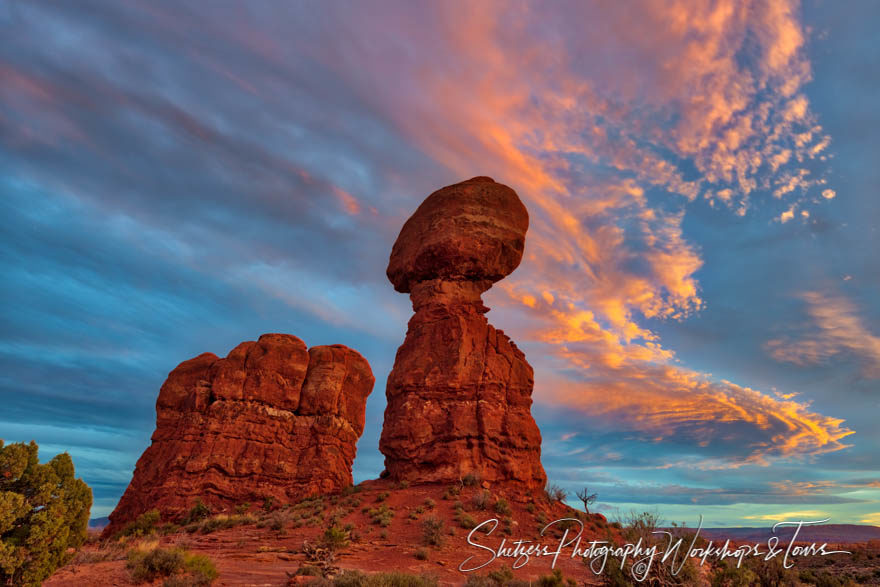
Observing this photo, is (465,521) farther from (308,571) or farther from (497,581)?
(308,571)

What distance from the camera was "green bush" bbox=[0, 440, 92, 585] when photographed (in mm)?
8242

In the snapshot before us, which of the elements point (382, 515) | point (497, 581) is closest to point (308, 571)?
point (497, 581)

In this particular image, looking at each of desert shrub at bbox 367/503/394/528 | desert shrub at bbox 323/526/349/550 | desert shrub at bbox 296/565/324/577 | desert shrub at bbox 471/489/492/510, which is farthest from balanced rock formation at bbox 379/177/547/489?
desert shrub at bbox 296/565/324/577

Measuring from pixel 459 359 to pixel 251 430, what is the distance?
16932 millimetres

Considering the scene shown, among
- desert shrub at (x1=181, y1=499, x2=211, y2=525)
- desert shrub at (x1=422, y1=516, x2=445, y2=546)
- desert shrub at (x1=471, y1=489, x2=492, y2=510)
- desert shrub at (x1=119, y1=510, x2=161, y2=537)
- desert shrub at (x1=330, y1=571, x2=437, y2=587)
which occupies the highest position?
desert shrub at (x1=471, y1=489, x2=492, y2=510)

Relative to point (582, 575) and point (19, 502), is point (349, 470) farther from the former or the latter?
point (19, 502)

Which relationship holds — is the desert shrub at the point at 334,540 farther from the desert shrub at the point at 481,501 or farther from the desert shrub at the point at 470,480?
the desert shrub at the point at 470,480

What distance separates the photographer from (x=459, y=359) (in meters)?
26.6

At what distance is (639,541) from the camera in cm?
1123

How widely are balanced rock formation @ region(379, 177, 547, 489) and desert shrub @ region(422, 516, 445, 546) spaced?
5.45m

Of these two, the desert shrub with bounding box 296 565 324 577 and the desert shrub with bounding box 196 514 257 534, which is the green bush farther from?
the desert shrub with bounding box 196 514 257 534

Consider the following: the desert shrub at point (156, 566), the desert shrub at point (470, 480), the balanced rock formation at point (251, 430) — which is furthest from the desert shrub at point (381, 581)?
the balanced rock formation at point (251, 430)

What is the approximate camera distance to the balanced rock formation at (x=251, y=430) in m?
30.5

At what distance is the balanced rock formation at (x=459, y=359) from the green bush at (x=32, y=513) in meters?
17.3
